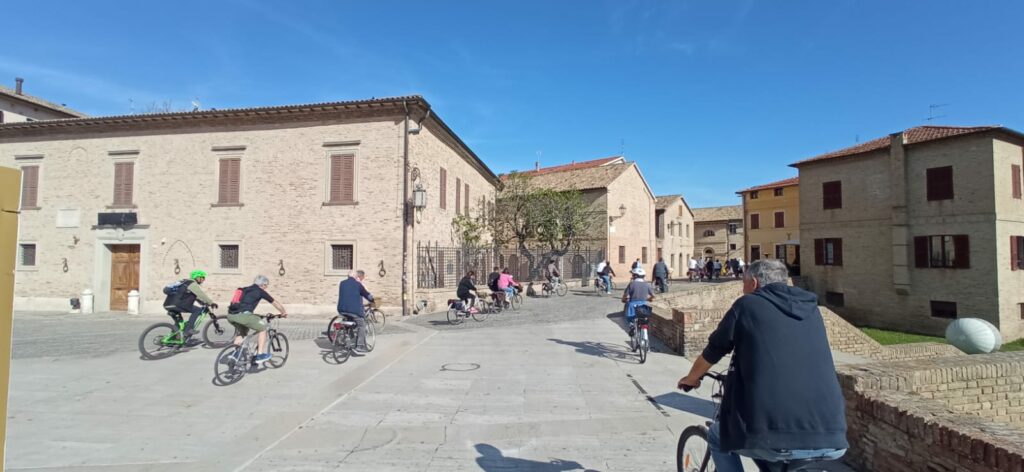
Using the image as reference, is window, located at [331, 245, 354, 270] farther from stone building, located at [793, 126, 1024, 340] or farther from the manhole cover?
stone building, located at [793, 126, 1024, 340]

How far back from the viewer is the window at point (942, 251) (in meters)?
22.8

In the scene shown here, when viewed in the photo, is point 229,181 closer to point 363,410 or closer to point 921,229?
point 363,410

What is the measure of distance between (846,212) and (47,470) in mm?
33047

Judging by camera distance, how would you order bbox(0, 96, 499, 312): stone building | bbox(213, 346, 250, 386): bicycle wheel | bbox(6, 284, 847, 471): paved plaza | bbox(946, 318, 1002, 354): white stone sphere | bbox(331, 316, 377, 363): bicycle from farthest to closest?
bbox(0, 96, 499, 312): stone building, bbox(946, 318, 1002, 354): white stone sphere, bbox(331, 316, 377, 363): bicycle, bbox(213, 346, 250, 386): bicycle wheel, bbox(6, 284, 847, 471): paved plaza

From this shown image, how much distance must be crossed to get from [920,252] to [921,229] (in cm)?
116

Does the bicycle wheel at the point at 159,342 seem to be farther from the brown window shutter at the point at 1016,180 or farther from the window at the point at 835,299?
the brown window shutter at the point at 1016,180

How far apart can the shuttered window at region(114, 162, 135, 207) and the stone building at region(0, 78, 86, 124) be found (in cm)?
1109

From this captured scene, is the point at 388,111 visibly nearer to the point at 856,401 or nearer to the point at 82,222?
the point at 82,222

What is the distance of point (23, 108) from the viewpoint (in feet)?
80.5

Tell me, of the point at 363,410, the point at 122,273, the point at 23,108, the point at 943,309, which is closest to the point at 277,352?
the point at 363,410

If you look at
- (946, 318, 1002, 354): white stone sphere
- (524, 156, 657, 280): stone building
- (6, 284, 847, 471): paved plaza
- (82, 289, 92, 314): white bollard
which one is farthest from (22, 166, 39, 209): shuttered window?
(946, 318, 1002, 354): white stone sphere

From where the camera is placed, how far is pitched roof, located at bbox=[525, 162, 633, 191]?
33.9 meters

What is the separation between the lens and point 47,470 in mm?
4418

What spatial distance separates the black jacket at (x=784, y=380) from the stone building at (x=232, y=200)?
1426 centimetres
